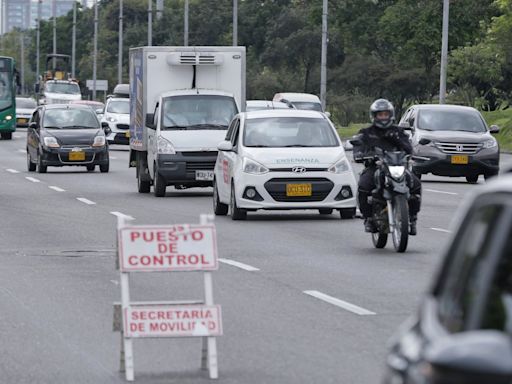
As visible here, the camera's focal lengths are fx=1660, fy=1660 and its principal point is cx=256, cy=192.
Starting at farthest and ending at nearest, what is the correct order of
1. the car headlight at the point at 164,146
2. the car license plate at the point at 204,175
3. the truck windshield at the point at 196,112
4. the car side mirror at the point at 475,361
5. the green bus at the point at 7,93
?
the green bus at the point at 7,93, the truck windshield at the point at 196,112, the car headlight at the point at 164,146, the car license plate at the point at 204,175, the car side mirror at the point at 475,361

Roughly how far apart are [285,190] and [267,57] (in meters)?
79.7

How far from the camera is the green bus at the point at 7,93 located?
64.8 meters

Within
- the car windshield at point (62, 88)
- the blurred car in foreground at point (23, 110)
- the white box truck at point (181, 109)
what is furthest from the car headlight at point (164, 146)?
the car windshield at point (62, 88)

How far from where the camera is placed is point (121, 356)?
9203mm

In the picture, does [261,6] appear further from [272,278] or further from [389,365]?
[389,365]

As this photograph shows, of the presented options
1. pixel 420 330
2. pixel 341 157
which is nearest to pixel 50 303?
pixel 420 330

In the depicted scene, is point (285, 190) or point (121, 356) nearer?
point (121, 356)

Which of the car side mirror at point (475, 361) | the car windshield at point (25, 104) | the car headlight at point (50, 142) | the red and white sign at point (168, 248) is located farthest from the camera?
the car windshield at point (25, 104)

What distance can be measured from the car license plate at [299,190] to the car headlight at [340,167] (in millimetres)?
448

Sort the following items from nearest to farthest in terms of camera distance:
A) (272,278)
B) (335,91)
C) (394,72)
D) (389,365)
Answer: (389,365) → (272,278) → (394,72) → (335,91)

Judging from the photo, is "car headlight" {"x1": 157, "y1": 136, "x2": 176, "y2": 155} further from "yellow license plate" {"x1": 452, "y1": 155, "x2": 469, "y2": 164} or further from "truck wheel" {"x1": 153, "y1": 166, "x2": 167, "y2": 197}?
"yellow license plate" {"x1": 452, "y1": 155, "x2": 469, "y2": 164}

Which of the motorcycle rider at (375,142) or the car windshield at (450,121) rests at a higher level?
the motorcycle rider at (375,142)

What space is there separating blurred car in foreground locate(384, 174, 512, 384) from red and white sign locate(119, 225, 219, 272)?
14.3 ft

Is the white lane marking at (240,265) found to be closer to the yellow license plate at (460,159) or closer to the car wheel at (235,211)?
the car wheel at (235,211)
